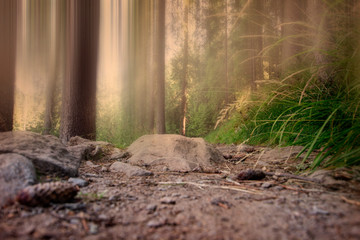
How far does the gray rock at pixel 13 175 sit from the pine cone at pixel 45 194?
9 centimetres

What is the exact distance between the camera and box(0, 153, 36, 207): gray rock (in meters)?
0.90

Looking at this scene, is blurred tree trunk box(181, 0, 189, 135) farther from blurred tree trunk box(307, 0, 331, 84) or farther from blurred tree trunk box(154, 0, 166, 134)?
blurred tree trunk box(307, 0, 331, 84)

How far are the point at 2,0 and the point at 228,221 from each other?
18.0ft

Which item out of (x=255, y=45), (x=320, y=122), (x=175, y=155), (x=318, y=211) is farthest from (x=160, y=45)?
(x=318, y=211)

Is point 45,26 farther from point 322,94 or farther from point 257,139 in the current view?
point 322,94

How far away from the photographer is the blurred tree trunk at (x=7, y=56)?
13.3ft

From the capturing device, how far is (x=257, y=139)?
2.94m

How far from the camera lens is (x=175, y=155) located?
211 cm

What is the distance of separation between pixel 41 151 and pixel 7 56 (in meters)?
4.14

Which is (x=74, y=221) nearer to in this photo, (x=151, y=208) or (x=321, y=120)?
(x=151, y=208)

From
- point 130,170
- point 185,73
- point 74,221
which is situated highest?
point 185,73

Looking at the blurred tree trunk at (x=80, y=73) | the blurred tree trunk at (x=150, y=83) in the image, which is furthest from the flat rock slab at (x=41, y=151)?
the blurred tree trunk at (x=150, y=83)

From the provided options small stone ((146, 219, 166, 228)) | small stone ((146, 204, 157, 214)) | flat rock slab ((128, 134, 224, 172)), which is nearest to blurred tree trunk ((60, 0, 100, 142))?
flat rock slab ((128, 134, 224, 172))

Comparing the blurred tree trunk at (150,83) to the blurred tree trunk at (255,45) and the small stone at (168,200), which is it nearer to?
the blurred tree trunk at (255,45)
